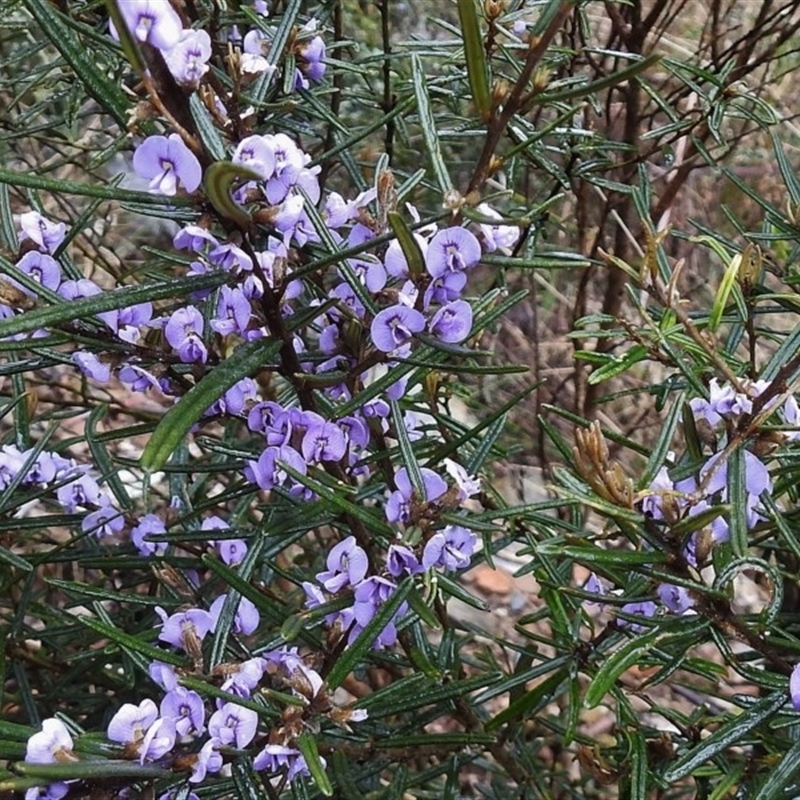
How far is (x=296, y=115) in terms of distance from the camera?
4.53 feet

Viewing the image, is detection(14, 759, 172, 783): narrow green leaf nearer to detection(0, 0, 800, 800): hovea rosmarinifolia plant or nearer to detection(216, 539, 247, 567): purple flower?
detection(0, 0, 800, 800): hovea rosmarinifolia plant

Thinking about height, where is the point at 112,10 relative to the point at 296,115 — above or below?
above

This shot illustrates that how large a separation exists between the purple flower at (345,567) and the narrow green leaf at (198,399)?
24 cm

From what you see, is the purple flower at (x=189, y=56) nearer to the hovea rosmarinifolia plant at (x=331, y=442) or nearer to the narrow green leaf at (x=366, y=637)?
the hovea rosmarinifolia plant at (x=331, y=442)

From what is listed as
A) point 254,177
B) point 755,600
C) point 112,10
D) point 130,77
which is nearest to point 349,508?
point 254,177

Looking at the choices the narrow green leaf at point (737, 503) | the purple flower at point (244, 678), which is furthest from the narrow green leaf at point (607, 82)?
the purple flower at point (244, 678)

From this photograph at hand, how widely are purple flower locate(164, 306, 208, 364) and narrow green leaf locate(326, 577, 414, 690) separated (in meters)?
0.32

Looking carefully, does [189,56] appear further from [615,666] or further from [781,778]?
[781,778]

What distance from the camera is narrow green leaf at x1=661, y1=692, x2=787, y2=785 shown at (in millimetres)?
874

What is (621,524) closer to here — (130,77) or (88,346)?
(88,346)

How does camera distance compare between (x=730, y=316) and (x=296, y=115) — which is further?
(x=296, y=115)

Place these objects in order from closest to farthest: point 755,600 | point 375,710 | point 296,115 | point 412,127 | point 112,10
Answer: point 112,10 → point 375,710 → point 296,115 → point 412,127 → point 755,600

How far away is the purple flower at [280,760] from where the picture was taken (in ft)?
2.72

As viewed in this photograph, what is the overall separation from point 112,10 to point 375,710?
2.84 feet
